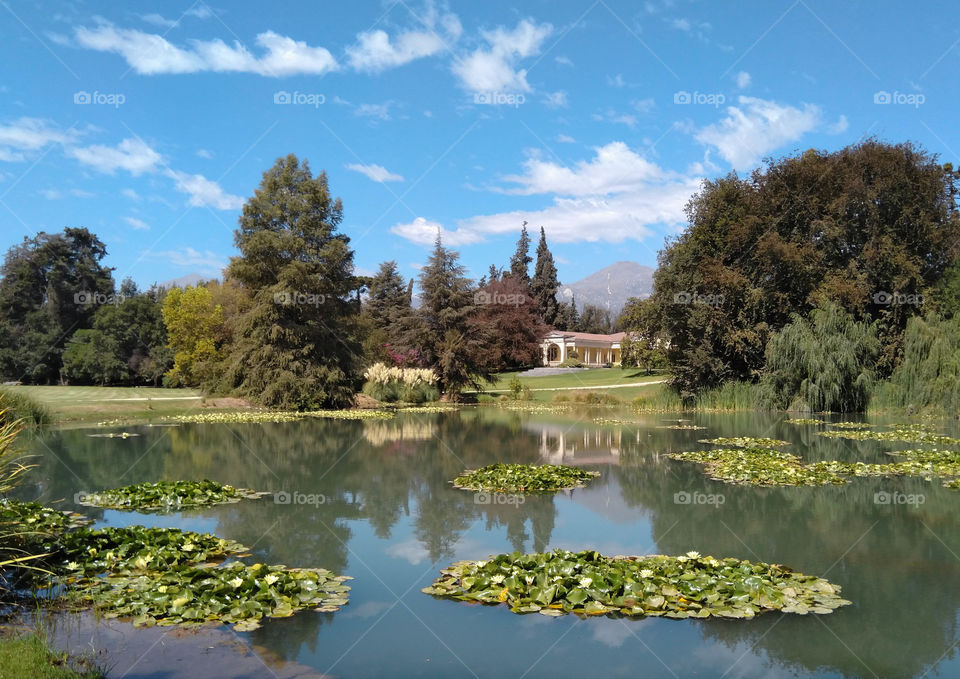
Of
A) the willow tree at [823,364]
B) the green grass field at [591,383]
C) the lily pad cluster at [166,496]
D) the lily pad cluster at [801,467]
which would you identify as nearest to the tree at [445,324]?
the green grass field at [591,383]

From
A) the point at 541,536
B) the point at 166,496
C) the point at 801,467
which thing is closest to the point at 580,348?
the point at 801,467

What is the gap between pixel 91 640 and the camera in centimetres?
546

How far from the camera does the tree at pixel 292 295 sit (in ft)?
94.0

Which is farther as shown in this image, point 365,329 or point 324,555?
point 365,329

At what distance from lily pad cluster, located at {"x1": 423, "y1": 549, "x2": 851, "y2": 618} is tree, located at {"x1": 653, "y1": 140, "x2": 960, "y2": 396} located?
2575 cm

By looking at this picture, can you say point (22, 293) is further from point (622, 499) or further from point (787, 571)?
point (787, 571)

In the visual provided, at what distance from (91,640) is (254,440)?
14.1 metres

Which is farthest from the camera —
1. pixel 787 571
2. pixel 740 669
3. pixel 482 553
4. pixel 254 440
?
pixel 254 440

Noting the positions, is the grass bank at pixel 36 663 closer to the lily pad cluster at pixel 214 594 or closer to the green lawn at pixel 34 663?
the green lawn at pixel 34 663

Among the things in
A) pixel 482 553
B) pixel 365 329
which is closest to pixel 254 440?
pixel 482 553

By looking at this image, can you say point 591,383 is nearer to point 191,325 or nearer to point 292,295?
point 292,295

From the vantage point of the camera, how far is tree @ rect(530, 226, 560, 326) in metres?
74.9

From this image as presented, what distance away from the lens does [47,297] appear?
48.7 metres

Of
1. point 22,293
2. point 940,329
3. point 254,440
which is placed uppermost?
point 22,293
